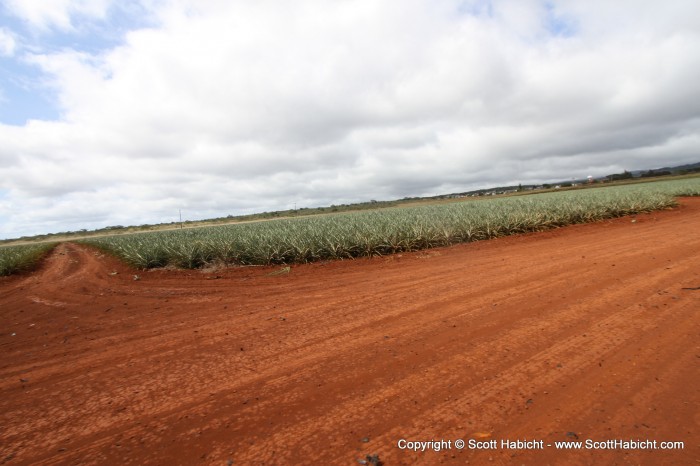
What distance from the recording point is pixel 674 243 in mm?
7477

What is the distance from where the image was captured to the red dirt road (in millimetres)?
2094

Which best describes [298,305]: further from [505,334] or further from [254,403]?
[505,334]

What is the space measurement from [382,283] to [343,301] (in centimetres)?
133

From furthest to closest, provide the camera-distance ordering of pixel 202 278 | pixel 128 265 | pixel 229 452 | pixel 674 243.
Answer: pixel 128 265, pixel 202 278, pixel 674 243, pixel 229 452

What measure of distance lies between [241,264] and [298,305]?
5959 millimetres

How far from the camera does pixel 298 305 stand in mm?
5312

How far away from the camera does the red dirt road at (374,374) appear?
209 cm

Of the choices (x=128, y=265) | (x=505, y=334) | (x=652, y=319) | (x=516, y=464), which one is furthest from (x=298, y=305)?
(x=128, y=265)

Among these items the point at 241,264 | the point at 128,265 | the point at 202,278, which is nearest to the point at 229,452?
the point at 202,278

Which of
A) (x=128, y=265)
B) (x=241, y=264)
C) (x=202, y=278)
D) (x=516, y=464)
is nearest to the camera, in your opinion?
(x=516, y=464)

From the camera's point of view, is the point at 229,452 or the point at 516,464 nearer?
the point at 516,464

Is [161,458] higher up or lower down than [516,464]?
higher up

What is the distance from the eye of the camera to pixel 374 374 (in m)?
2.87

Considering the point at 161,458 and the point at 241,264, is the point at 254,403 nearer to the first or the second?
the point at 161,458
